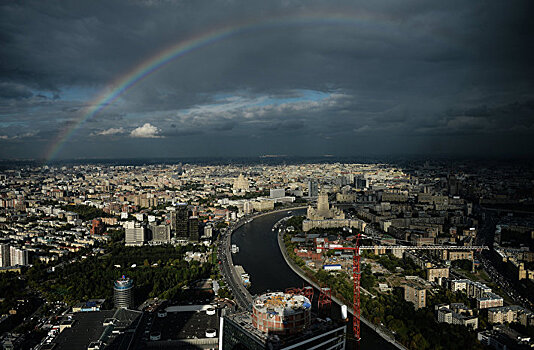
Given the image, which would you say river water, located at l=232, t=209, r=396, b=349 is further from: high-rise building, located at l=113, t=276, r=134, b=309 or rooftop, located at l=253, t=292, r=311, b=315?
high-rise building, located at l=113, t=276, r=134, b=309

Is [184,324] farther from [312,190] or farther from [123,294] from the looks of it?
[312,190]

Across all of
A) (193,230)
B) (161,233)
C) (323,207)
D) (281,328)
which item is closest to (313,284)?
(281,328)

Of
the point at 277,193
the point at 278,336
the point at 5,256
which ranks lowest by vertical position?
the point at 5,256

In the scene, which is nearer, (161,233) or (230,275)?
(230,275)

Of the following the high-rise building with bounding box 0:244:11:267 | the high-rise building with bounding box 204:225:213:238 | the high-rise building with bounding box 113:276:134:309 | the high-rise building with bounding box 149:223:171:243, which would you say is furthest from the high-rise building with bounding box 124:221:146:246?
the high-rise building with bounding box 113:276:134:309

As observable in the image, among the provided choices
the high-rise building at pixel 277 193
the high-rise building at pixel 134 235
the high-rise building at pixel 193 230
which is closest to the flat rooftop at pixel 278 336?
the high-rise building at pixel 193 230

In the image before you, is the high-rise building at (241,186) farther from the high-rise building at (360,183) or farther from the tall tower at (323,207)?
the tall tower at (323,207)

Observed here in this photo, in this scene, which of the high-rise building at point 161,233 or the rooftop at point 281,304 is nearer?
the rooftop at point 281,304

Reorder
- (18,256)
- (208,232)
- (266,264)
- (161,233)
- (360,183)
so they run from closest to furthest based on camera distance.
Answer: (266,264) → (18,256) → (161,233) → (208,232) → (360,183)
